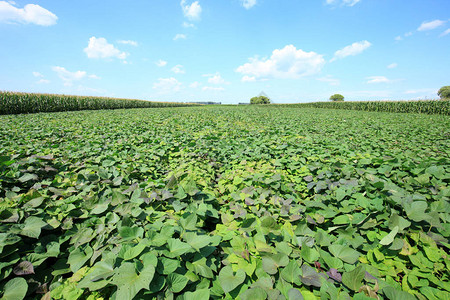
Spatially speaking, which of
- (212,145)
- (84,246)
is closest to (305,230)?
(84,246)

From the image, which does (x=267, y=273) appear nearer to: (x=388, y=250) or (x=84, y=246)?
(x=388, y=250)

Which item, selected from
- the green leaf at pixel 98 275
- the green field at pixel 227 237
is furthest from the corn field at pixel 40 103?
the green leaf at pixel 98 275

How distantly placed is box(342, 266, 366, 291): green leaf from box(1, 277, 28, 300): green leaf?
225 cm

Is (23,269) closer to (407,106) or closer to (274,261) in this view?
(274,261)

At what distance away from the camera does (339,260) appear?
153 cm

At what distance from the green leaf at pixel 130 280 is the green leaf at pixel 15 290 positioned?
0.73 meters

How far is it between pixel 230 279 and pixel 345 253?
992 millimetres

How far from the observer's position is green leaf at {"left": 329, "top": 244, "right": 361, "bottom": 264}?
152 centimetres

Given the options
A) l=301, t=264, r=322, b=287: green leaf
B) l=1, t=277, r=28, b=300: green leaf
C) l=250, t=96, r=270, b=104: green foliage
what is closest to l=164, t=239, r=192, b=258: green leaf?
l=301, t=264, r=322, b=287: green leaf

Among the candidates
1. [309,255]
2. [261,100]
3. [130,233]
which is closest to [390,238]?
[309,255]

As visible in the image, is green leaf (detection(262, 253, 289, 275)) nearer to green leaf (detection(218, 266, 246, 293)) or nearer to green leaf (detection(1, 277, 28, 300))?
green leaf (detection(218, 266, 246, 293))

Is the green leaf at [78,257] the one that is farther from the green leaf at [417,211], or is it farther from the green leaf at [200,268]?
the green leaf at [417,211]

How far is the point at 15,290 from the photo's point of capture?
4.44 ft

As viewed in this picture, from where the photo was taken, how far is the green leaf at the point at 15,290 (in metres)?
1.32
